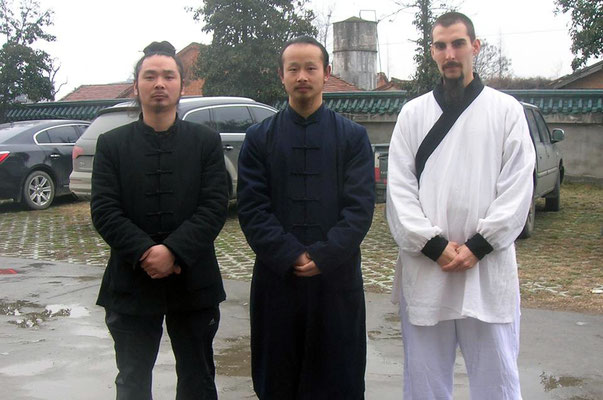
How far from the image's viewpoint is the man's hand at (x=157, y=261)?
3.10 m

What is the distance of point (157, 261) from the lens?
310cm

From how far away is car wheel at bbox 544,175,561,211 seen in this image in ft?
36.6

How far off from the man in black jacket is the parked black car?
9.46 metres

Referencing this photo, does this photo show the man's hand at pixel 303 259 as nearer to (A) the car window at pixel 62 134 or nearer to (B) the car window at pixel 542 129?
(B) the car window at pixel 542 129

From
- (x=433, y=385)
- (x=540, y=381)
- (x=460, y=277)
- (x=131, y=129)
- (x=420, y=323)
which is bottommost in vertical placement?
(x=540, y=381)

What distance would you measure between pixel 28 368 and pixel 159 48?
93.0 inches

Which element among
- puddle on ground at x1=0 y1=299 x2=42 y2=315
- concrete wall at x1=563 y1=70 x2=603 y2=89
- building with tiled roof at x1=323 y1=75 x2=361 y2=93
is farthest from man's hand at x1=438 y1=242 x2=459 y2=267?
concrete wall at x1=563 y1=70 x2=603 y2=89

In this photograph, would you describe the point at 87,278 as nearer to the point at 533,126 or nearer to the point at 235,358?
the point at 235,358

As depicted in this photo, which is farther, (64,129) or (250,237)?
(64,129)

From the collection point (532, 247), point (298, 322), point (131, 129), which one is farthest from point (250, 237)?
point (532, 247)

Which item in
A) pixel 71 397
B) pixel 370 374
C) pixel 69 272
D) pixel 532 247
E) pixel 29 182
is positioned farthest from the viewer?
pixel 29 182

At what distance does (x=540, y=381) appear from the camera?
4281 millimetres

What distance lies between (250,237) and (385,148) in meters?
7.29

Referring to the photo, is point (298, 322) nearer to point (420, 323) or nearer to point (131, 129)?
point (420, 323)
